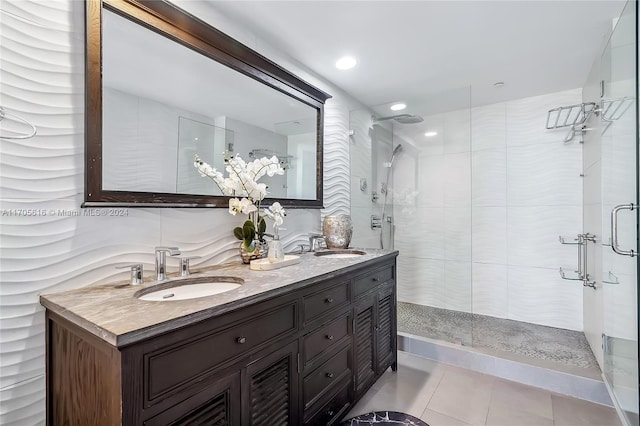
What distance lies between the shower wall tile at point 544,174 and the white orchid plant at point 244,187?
2.59 metres

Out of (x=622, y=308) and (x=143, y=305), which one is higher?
(x=143, y=305)

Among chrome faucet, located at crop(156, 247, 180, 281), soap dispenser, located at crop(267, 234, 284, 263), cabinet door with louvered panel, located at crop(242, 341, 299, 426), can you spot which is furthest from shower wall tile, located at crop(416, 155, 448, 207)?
chrome faucet, located at crop(156, 247, 180, 281)

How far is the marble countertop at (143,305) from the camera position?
2.69 feet

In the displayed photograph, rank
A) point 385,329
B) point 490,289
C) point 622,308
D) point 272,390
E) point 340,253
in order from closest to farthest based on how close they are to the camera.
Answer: point 272,390 < point 622,308 < point 385,329 < point 340,253 < point 490,289

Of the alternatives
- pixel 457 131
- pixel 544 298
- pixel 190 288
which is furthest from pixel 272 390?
pixel 544 298

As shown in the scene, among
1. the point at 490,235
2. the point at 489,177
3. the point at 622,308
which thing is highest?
the point at 489,177

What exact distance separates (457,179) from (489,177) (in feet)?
2.07

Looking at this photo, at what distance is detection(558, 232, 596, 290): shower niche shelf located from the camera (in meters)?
2.47

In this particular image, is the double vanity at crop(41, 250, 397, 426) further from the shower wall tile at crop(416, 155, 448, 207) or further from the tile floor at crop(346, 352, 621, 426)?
the shower wall tile at crop(416, 155, 448, 207)

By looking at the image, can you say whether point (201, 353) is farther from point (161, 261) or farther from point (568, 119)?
point (568, 119)

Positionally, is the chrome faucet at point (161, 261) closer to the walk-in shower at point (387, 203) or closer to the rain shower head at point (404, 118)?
the walk-in shower at point (387, 203)

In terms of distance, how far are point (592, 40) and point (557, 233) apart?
A: 1.67m

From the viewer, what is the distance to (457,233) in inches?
114

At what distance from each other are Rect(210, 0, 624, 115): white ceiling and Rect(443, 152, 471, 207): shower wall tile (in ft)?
1.63
